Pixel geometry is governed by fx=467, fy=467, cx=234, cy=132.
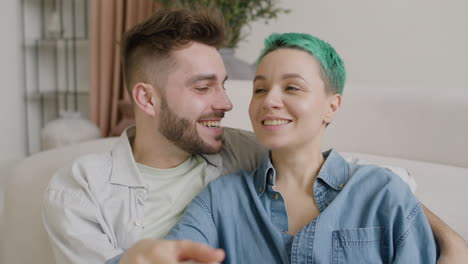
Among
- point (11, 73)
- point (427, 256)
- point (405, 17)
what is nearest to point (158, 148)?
point (427, 256)

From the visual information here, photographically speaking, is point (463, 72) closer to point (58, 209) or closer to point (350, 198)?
point (350, 198)

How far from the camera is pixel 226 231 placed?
3.27ft

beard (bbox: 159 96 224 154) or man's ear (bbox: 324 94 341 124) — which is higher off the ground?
man's ear (bbox: 324 94 341 124)

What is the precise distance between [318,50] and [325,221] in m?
0.35

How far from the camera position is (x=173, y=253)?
1.88 ft

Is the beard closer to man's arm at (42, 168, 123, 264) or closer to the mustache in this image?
the mustache

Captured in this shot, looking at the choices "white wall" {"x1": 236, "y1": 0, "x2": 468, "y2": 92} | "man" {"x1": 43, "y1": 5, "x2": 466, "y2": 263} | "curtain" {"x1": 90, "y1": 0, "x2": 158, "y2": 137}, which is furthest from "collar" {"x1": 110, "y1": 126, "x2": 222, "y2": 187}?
"curtain" {"x1": 90, "y1": 0, "x2": 158, "y2": 137}

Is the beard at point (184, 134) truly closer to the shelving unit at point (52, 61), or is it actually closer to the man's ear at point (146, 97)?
the man's ear at point (146, 97)

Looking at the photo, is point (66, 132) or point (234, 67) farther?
point (66, 132)

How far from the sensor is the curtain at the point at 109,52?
9.80 ft

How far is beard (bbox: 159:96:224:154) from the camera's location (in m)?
1.16

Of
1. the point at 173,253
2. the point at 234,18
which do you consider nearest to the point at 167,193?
the point at 173,253

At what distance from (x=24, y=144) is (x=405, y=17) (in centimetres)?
296

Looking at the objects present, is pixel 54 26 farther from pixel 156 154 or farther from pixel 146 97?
pixel 156 154
